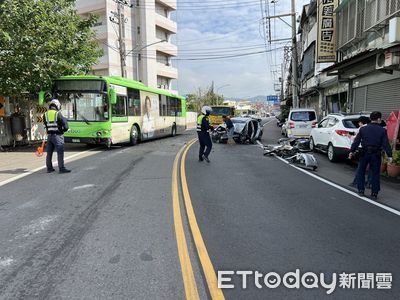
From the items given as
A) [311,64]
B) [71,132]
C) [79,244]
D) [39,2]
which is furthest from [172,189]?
[311,64]

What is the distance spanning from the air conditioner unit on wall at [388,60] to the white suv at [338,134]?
2.06 metres

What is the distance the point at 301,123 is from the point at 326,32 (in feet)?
20.5

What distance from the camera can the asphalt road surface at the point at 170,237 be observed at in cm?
356

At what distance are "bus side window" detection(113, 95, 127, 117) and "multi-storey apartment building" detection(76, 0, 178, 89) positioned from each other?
72.8 feet

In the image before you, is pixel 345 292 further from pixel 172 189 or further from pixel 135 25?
pixel 135 25

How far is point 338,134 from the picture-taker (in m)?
12.1

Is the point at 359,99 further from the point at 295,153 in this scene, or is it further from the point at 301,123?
the point at 295,153

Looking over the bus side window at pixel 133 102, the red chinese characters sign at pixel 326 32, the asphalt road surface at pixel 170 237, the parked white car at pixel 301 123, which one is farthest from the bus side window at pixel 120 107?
the red chinese characters sign at pixel 326 32

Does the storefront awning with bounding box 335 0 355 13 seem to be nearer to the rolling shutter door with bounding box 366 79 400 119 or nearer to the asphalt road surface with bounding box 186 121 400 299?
the rolling shutter door with bounding box 366 79 400 119

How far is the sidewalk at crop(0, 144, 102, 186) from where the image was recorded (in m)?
9.81

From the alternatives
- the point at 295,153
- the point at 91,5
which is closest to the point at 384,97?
the point at 295,153

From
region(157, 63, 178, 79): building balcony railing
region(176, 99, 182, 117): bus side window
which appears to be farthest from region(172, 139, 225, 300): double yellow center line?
region(157, 63, 178, 79): building balcony railing

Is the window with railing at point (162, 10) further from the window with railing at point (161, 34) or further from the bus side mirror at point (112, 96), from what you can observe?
the bus side mirror at point (112, 96)

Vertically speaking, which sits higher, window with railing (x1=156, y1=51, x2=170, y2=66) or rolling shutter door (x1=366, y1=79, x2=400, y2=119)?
window with railing (x1=156, y1=51, x2=170, y2=66)
